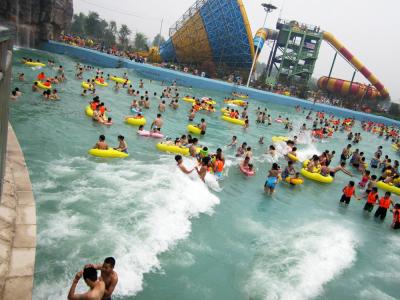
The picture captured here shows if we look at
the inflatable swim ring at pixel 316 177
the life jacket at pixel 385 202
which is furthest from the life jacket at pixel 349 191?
the inflatable swim ring at pixel 316 177

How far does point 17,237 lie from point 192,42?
40.8 m

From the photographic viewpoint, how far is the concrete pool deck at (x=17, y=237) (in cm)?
417

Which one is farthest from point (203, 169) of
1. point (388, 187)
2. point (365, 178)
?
point (388, 187)

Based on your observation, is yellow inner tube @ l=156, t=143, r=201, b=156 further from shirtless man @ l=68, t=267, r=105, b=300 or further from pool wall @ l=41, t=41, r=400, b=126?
pool wall @ l=41, t=41, r=400, b=126

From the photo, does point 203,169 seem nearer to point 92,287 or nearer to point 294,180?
point 294,180

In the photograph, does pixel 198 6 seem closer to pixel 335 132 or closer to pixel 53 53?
pixel 53 53

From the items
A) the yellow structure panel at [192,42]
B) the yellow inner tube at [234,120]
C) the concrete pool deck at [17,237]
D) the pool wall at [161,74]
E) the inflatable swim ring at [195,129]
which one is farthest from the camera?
the yellow structure panel at [192,42]

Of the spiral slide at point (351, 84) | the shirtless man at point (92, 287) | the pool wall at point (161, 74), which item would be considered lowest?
the shirtless man at point (92, 287)

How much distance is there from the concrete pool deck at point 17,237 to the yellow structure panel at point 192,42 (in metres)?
37.5

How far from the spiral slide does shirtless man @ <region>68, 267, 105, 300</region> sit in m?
48.2

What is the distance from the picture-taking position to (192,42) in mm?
43094

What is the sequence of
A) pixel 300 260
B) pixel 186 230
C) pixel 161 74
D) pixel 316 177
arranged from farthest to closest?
pixel 161 74 < pixel 316 177 < pixel 186 230 < pixel 300 260

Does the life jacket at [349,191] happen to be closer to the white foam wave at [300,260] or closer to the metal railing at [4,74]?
the white foam wave at [300,260]

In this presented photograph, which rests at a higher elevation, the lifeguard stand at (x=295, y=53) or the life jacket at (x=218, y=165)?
the lifeguard stand at (x=295, y=53)
